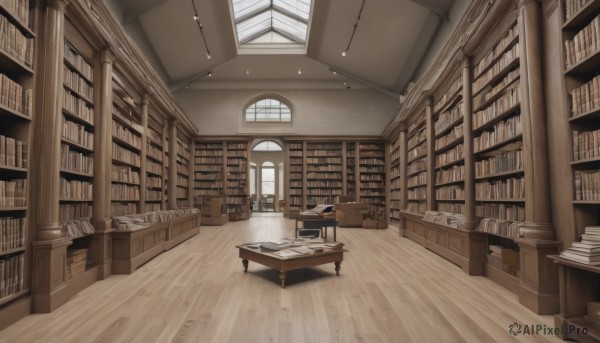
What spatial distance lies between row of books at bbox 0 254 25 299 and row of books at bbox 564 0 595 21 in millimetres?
4815

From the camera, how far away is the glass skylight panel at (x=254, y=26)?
10844mm

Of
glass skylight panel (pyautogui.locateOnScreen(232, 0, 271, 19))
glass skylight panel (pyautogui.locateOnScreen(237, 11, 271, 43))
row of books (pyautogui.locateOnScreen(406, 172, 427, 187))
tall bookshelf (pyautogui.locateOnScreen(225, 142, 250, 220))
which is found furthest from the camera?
tall bookshelf (pyautogui.locateOnScreen(225, 142, 250, 220))

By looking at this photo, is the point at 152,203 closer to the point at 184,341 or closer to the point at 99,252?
the point at 99,252

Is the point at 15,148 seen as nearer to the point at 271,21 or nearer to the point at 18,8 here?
the point at 18,8

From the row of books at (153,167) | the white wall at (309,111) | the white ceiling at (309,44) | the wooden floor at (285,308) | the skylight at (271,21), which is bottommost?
the wooden floor at (285,308)

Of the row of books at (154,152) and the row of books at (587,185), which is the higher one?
the row of books at (154,152)

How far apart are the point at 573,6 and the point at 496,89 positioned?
1.45m

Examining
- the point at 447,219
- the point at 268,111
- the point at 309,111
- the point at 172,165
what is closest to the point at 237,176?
the point at 268,111

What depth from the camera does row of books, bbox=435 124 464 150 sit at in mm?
5281

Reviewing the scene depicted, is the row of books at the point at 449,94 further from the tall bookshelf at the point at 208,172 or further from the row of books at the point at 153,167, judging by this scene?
the tall bookshelf at the point at 208,172

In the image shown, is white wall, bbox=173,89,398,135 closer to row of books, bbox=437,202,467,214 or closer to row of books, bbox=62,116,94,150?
row of books, bbox=437,202,467,214

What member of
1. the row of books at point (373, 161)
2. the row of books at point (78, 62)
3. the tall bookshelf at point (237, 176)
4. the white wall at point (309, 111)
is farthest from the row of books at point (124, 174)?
the row of books at point (373, 161)

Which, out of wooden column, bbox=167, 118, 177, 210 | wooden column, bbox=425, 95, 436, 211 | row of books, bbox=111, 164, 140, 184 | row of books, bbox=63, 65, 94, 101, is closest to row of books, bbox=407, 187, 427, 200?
wooden column, bbox=425, 95, 436, 211

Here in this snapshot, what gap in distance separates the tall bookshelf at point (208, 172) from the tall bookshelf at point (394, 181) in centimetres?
581
